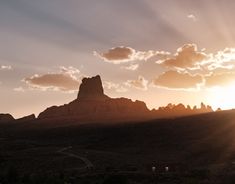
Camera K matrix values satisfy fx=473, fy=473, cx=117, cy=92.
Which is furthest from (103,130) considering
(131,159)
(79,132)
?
(131,159)

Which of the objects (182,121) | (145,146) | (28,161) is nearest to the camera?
(28,161)

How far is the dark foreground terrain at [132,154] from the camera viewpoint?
59094 mm

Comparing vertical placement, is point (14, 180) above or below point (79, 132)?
below

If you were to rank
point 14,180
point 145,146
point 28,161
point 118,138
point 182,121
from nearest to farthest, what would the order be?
point 14,180
point 28,161
point 145,146
point 118,138
point 182,121

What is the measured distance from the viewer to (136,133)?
13538 cm

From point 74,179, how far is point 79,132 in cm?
9567

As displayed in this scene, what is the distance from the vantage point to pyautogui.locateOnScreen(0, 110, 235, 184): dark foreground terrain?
5909 centimetres

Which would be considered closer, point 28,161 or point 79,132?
point 28,161

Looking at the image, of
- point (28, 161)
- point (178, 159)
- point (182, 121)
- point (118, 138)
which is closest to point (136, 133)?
point (118, 138)

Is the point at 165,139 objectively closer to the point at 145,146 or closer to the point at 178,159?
the point at 145,146

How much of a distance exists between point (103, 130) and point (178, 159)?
55076mm

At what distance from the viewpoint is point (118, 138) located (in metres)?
130

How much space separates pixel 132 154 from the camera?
4124 inches

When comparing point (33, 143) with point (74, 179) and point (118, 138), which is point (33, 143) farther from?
point (74, 179)
